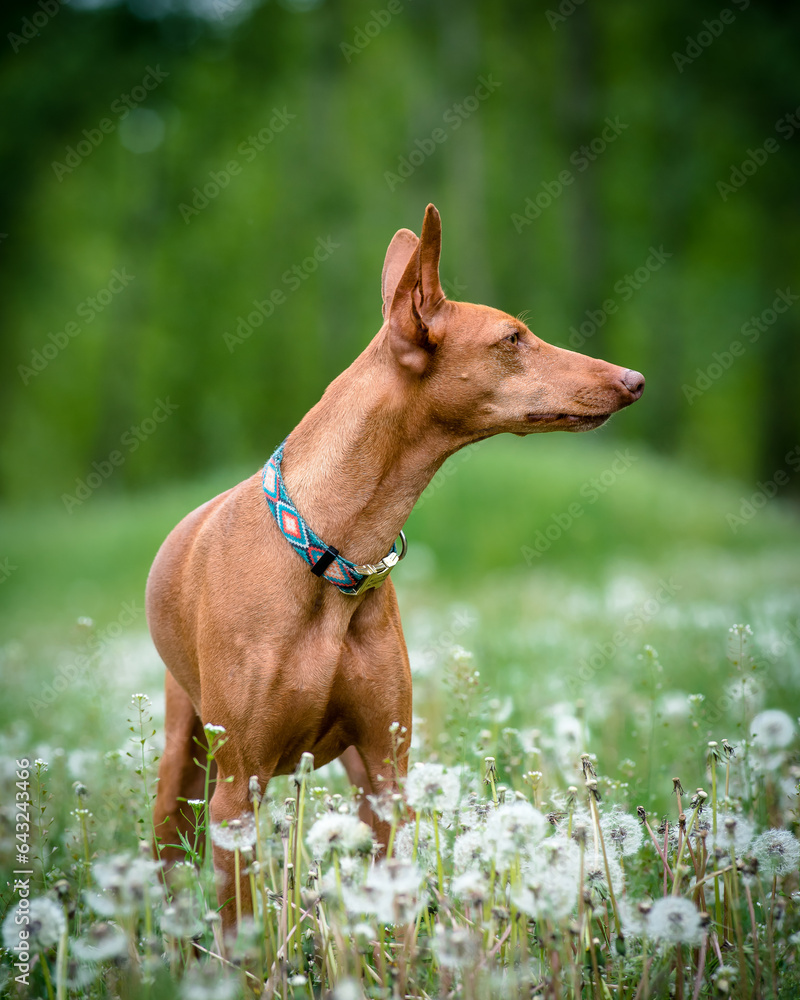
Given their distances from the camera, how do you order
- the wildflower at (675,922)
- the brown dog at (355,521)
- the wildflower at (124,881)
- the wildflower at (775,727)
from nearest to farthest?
the wildflower at (124,881) → the wildflower at (675,922) → the brown dog at (355,521) → the wildflower at (775,727)

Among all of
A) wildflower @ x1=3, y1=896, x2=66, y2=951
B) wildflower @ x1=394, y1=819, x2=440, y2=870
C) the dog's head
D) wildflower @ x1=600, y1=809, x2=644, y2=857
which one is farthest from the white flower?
the dog's head

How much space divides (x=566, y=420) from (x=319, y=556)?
0.92m

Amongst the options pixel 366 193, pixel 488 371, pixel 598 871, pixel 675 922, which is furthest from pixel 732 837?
pixel 366 193

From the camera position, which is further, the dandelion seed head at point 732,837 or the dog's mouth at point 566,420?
the dog's mouth at point 566,420

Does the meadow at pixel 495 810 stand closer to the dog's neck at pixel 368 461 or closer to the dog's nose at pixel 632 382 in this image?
the dog's neck at pixel 368 461

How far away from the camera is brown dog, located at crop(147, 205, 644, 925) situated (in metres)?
2.73

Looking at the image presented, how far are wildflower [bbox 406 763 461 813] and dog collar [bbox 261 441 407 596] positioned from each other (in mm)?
642

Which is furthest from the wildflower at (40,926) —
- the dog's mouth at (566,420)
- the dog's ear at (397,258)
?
the dog's ear at (397,258)

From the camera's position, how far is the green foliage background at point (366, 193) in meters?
16.6

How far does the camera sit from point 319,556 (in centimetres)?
279

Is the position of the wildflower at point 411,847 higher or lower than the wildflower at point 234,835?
lower

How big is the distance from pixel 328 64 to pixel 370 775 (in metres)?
18.6

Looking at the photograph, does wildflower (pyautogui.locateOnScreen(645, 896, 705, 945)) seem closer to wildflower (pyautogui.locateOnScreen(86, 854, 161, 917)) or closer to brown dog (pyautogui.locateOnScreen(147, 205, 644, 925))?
brown dog (pyautogui.locateOnScreen(147, 205, 644, 925))

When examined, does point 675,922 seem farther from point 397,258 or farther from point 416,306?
point 397,258
